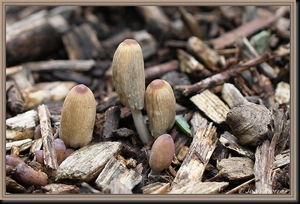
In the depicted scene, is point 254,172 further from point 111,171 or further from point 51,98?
point 51,98

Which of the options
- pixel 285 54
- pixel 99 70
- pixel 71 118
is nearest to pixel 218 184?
pixel 71 118

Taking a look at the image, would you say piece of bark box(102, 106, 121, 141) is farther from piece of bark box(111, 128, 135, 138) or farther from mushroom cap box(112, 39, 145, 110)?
mushroom cap box(112, 39, 145, 110)

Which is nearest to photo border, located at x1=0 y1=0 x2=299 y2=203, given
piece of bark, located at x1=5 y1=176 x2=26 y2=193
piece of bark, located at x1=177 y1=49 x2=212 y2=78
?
piece of bark, located at x1=5 y1=176 x2=26 y2=193

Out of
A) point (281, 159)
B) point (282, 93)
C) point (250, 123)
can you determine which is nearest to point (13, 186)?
point (250, 123)

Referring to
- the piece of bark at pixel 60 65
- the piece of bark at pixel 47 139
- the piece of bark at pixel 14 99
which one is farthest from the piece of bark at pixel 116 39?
the piece of bark at pixel 47 139

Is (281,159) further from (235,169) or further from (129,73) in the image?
(129,73)
